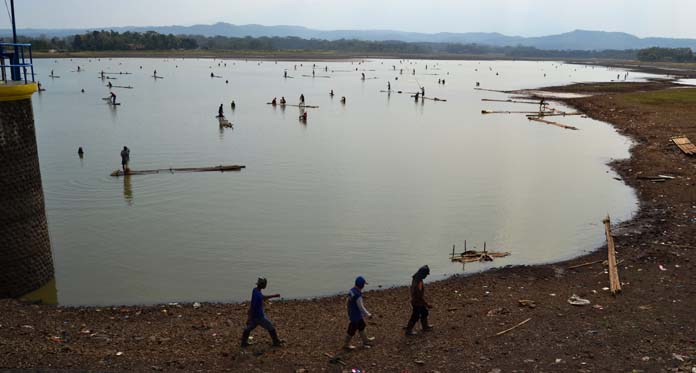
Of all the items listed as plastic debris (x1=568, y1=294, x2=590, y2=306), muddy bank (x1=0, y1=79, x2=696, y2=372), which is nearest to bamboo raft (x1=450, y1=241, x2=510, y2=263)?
muddy bank (x1=0, y1=79, x2=696, y2=372)

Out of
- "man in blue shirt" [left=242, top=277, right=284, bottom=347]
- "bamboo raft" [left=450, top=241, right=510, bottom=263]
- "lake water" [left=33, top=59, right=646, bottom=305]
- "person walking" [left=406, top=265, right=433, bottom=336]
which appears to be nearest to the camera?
"man in blue shirt" [left=242, top=277, right=284, bottom=347]

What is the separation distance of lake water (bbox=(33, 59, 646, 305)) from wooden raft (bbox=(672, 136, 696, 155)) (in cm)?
436

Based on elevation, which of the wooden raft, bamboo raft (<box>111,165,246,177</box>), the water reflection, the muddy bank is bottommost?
the water reflection

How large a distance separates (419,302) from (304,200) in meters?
15.9

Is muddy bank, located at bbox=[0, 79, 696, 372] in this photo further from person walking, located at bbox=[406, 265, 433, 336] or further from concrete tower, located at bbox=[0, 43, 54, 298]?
concrete tower, located at bbox=[0, 43, 54, 298]

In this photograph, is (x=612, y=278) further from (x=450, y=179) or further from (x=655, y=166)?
(x=655, y=166)

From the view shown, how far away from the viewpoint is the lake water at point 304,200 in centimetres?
1948

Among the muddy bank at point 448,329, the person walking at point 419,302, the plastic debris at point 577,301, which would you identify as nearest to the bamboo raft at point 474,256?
the muddy bank at point 448,329

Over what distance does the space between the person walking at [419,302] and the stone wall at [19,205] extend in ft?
36.7

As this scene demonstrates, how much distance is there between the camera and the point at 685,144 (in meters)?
37.2

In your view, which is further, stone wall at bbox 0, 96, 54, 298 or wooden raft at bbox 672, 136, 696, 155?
wooden raft at bbox 672, 136, 696, 155

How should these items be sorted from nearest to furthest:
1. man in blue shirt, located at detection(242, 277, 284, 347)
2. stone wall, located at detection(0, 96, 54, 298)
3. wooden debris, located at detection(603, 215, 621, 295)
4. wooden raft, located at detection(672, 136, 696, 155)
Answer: man in blue shirt, located at detection(242, 277, 284, 347) → stone wall, located at detection(0, 96, 54, 298) → wooden debris, located at detection(603, 215, 621, 295) → wooden raft, located at detection(672, 136, 696, 155)

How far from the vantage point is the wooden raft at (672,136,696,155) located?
35.3 meters

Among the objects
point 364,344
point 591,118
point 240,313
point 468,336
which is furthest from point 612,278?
point 591,118
